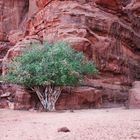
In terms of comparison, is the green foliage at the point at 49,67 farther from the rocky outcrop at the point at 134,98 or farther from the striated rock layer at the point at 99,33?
the rocky outcrop at the point at 134,98

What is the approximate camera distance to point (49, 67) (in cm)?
1361

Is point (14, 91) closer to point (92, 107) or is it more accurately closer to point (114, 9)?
point (92, 107)

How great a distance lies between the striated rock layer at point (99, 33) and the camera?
16375 millimetres

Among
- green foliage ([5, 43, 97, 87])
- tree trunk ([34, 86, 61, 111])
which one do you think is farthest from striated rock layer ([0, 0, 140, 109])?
tree trunk ([34, 86, 61, 111])

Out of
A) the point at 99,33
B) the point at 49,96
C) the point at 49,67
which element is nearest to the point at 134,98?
the point at 49,96

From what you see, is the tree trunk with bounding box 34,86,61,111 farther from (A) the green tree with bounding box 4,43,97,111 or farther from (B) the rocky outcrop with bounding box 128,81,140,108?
(B) the rocky outcrop with bounding box 128,81,140,108

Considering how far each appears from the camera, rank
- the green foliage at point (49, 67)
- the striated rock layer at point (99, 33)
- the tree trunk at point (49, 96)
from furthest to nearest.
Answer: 1. the striated rock layer at point (99, 33)
2. the tree trunk at point (49, 96)
3. the green foliage at point (49, 67)

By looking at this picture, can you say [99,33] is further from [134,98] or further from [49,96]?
[49,96]

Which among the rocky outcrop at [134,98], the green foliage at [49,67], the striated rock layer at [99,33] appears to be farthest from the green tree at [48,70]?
the rocky outcrop at [134,98]

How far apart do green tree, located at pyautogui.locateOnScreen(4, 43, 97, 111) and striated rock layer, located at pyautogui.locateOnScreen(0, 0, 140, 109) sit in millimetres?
1448

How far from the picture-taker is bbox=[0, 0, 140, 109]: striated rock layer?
16375 millimetres

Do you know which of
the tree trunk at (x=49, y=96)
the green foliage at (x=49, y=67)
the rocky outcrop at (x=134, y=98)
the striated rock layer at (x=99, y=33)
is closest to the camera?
the green foliage at (x=49, y=67)

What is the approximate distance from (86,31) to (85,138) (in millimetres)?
10516

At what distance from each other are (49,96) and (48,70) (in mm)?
994
